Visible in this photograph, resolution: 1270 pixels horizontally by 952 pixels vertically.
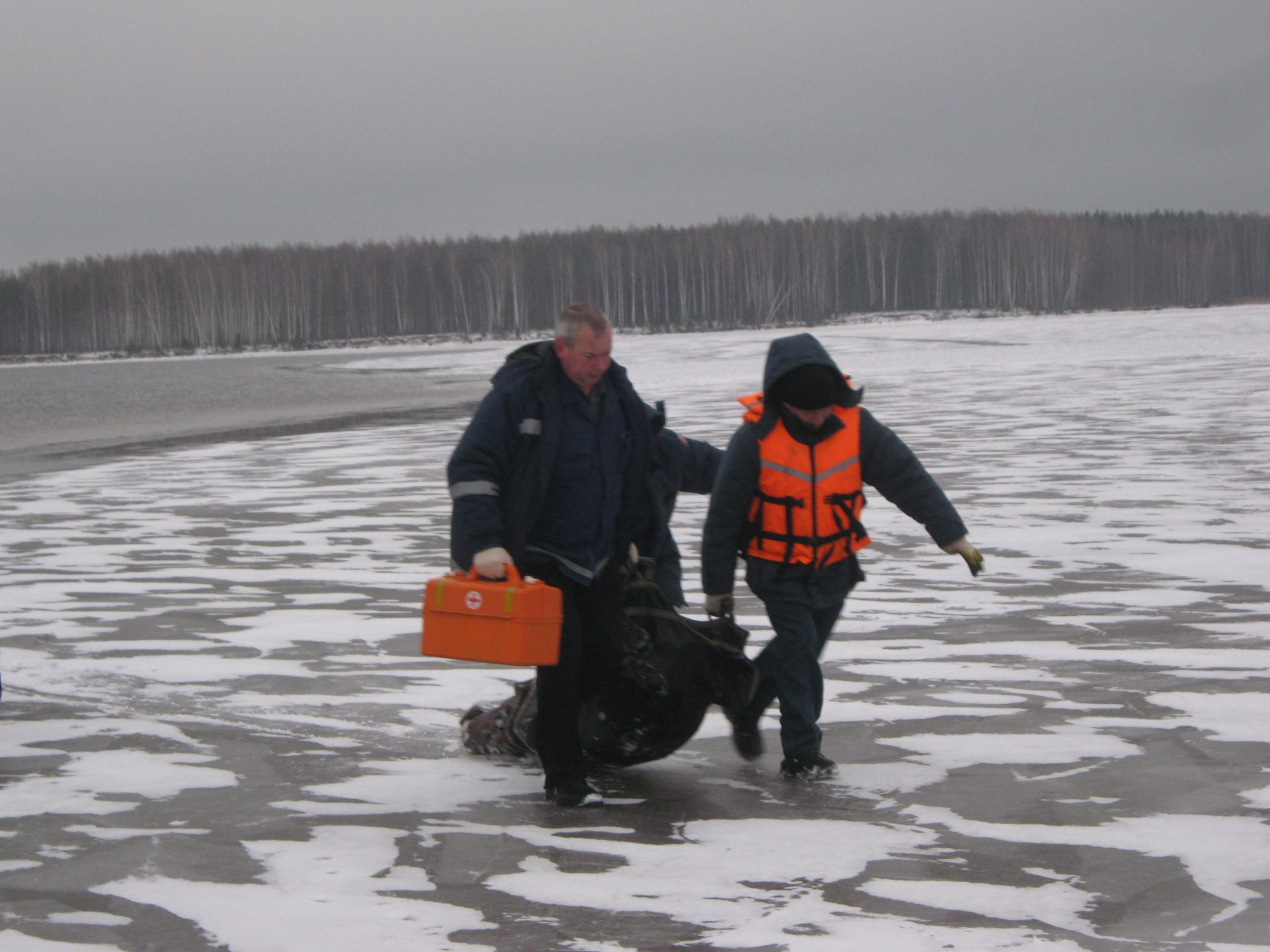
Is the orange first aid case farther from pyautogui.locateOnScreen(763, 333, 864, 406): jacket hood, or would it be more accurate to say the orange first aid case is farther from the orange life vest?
pyautogui.locateOnScreen(763, 333, 864, 406): jacket hood

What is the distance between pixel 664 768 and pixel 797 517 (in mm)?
927

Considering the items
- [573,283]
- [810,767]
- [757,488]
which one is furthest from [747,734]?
[573,283]

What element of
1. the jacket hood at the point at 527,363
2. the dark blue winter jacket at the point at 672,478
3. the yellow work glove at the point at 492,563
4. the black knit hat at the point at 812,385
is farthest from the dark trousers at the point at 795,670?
the jacket hood at the point at 527,363

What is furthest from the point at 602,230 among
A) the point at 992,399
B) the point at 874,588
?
the point at 874,588

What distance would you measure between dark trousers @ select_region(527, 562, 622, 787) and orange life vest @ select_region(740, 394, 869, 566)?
1.62 ft

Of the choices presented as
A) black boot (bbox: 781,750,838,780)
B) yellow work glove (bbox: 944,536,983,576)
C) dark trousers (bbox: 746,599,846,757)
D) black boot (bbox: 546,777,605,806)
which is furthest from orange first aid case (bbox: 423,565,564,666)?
yellow work glove (bbox: 944,536,983,576)

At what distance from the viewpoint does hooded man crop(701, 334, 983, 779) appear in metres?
4.45

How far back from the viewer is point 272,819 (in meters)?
4.18

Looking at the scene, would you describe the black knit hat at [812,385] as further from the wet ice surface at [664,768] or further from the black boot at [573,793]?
the black boot at [573,793]

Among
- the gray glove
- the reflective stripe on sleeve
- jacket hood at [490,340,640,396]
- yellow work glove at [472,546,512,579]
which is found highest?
jacket hood at [490,340,640,396]

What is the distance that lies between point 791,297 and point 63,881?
9696 centimetres

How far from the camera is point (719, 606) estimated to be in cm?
Answer: 456

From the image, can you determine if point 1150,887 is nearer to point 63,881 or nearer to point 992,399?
point 63,881

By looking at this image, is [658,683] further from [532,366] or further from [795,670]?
[532,366]
